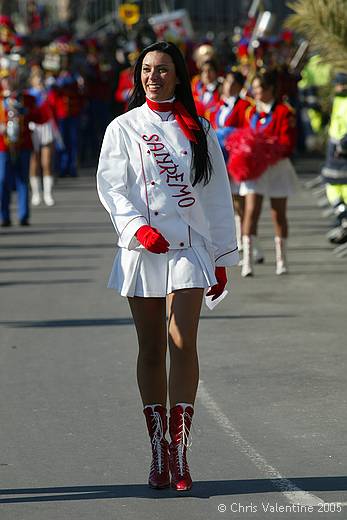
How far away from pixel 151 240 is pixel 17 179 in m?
12.2

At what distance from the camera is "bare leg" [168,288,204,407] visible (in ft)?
21.2

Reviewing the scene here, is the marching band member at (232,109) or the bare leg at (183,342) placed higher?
the bare leg at (183,342)

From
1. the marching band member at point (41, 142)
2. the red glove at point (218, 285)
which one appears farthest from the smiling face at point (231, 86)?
the red glove at point (218, 285)

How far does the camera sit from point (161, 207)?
6.51 metres

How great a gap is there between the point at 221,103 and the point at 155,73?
8103mm

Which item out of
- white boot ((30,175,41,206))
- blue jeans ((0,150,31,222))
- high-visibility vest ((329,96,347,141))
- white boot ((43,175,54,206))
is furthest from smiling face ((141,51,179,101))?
white boot ((30,175,41,206))

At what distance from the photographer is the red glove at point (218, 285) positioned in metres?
6.62

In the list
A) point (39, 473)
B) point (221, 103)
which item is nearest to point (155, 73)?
point (39, 473)

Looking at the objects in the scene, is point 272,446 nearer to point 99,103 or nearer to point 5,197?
point 5,197

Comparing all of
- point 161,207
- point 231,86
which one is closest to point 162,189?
point 161,207

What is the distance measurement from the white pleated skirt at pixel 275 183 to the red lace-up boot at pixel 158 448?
23.6ft

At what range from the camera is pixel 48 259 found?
15.5 metres

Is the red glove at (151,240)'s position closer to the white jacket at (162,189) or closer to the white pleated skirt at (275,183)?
the white jacket at (162,189)

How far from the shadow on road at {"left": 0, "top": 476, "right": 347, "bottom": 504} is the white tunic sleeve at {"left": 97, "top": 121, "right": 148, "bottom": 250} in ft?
3.62
